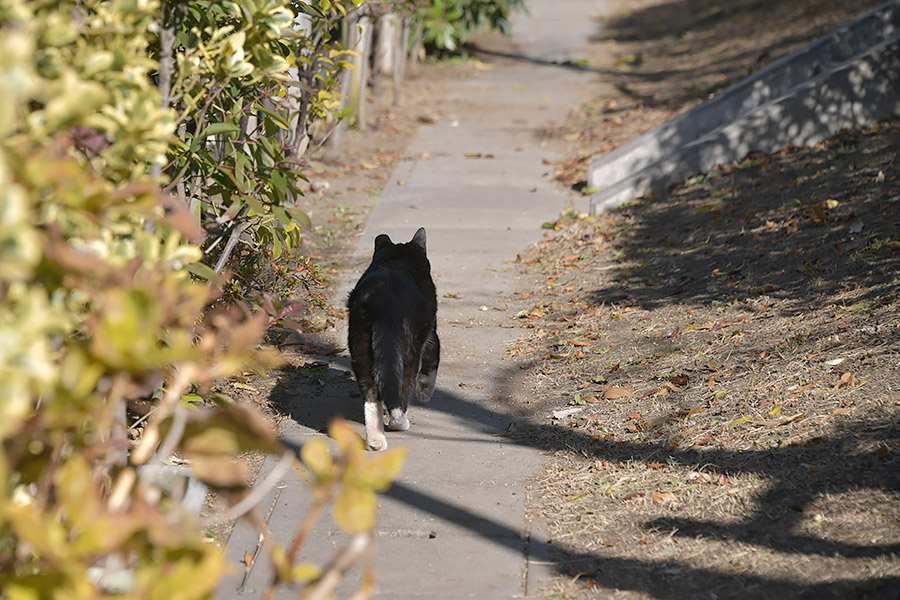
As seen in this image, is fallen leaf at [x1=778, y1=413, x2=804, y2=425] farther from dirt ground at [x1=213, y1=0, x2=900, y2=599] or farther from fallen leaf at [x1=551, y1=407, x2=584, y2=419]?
fallen leaf at [x1=551, y1=407, x2=584, y2=419]

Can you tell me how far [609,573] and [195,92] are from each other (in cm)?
254

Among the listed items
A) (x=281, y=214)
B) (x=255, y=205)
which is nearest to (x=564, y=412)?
(x=281, y=214)

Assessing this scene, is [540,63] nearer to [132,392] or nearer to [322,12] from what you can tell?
[322,12]

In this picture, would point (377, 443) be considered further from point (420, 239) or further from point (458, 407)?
point (420, 239)

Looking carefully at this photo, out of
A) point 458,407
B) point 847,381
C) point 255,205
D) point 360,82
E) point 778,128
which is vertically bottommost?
point 458,407

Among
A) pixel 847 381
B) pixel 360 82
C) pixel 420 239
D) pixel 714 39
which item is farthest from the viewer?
pixel 714 39

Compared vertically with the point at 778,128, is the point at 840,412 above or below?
below

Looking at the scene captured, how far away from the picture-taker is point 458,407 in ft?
17.9

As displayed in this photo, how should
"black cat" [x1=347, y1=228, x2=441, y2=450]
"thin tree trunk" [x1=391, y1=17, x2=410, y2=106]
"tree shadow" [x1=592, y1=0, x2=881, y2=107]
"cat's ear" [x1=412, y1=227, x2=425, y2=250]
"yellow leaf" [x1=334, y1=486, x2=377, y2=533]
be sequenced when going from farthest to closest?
"tree shadow" [x1=592, y1=0, x2=881, y2=107], "thin tree trunk" [x1=391, y1=17, x2=410, y2=106], "cat's ear" [x1=412, y1=227, x2=425, y2=250], "black cat" [x1=347, y1=228, x2=441, y2=450], "yellow leaf" [x1=334, y1=486, x2=377, y2=533]

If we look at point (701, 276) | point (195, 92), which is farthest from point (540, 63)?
point (195, 92)

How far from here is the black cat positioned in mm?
4719

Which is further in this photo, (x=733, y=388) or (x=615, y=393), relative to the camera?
(x=615, y=393)

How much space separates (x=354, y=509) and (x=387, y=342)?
9.88 ft

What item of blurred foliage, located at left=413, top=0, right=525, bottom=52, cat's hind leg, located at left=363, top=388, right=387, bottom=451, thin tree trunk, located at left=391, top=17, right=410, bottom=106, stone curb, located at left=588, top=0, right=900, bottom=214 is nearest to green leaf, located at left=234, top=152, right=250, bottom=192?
cat's hind leg, located at left=363, top=388, right=387, bottom=451
